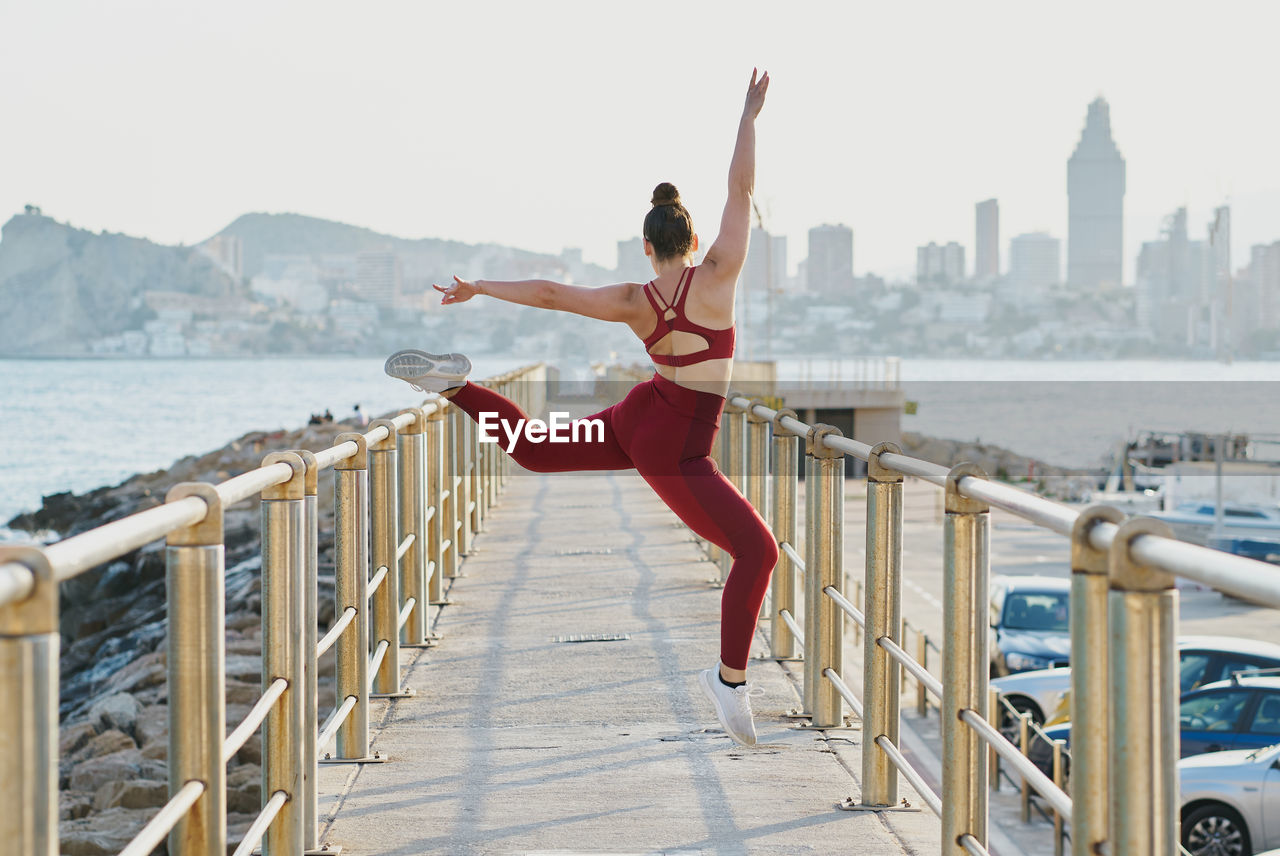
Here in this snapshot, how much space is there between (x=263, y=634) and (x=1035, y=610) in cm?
1635

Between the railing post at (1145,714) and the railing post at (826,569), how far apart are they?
3274mm

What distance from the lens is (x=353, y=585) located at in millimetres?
5590

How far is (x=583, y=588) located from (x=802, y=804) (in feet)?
16.2

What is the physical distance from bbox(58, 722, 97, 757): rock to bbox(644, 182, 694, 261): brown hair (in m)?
10.5

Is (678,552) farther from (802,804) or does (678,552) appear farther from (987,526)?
(987,526)

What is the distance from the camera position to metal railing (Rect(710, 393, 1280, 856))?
8.36ft

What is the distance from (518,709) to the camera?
6613mm

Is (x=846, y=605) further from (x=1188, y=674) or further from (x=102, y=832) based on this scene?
(x=1188, y=674)

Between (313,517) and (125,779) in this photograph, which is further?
(125,779)

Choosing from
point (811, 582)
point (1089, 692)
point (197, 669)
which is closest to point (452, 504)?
point (811, 582)

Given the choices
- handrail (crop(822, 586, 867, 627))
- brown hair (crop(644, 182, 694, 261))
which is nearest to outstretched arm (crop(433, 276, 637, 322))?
brown hair (crop(644, 182, 694, 261))

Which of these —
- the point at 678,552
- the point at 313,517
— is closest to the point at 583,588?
the point at 678,552

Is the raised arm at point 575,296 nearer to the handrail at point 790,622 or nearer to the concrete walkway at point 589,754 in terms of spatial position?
the concrete walkway at point 589,754

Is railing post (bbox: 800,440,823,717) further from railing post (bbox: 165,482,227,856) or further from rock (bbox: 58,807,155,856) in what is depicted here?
rock (bbox: 58,807,155,856)
